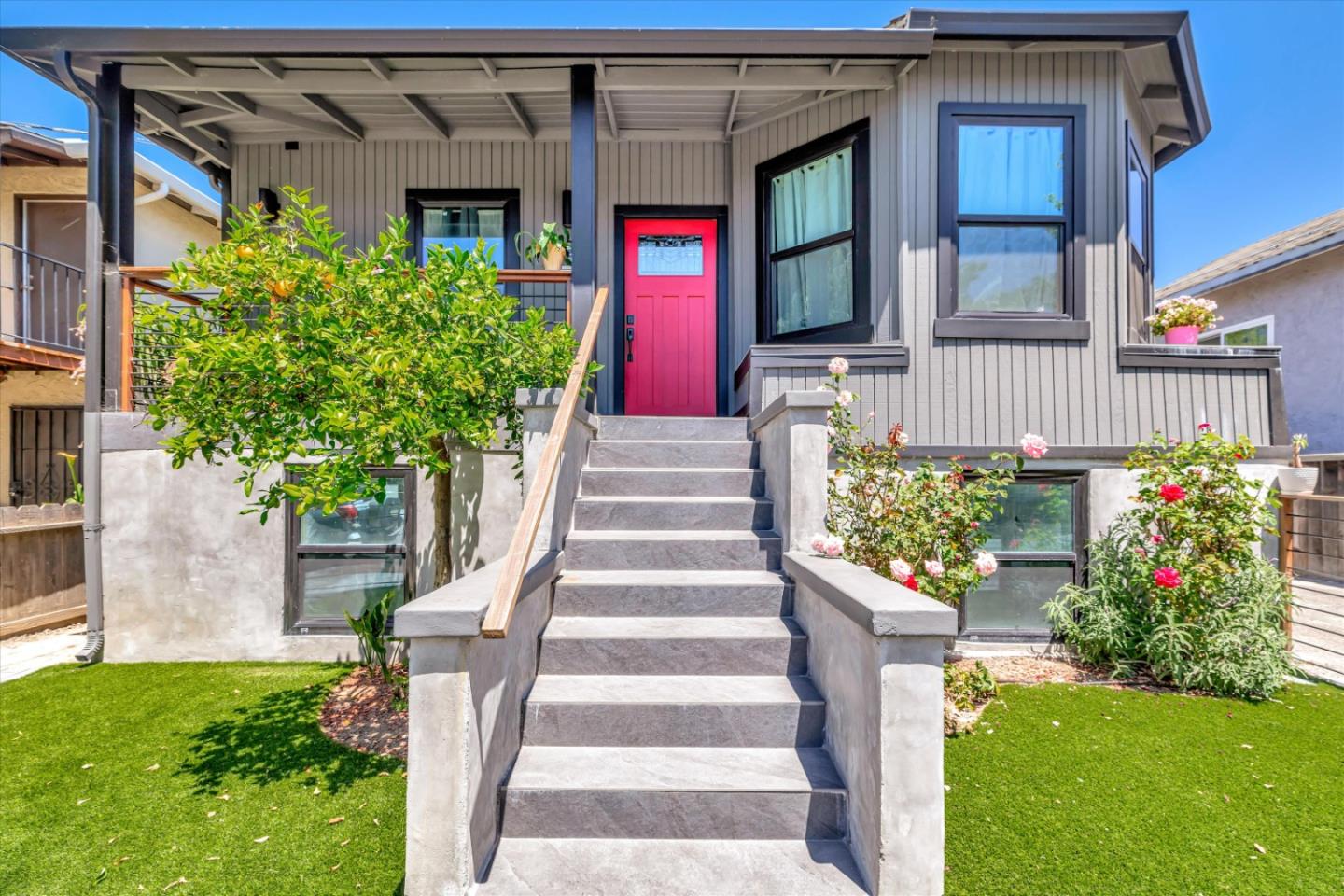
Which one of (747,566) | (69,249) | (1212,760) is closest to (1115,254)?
(1212,760)

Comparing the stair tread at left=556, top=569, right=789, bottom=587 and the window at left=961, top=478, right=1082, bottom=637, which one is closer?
A: the stair tread at left=556, top=569, right=789, bottom=587

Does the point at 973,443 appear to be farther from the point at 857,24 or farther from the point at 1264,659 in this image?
the point at 857,24

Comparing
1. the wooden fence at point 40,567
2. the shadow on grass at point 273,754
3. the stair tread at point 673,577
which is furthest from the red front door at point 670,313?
the wooden fence at point 40,567

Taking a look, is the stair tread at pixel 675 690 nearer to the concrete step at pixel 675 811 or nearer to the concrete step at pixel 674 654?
the concrete step at pixel 674 654

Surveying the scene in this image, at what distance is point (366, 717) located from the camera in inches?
138

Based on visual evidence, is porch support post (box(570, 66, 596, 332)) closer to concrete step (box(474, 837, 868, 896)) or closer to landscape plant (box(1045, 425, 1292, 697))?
concrete step (box(474, 837, 868, 896))

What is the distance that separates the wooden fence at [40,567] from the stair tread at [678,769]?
5636 millimetres

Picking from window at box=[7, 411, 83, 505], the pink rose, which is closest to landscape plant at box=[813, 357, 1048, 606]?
the pink rose

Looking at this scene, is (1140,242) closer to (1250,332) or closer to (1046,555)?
(1046,555)

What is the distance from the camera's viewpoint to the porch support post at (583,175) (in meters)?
4.41

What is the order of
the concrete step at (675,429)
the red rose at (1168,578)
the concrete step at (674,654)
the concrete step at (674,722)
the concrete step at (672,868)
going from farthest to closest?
the concrete step at (675,429)
the red rose at (1168,578)
the concrete step at (674,654)
the concrete step at (674,722)
the concrete step at (672,868)

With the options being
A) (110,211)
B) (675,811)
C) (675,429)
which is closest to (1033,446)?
(675,429)

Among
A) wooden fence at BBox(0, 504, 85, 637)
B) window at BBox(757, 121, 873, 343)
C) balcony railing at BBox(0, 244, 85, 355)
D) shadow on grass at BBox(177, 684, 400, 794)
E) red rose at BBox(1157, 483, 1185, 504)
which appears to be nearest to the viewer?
shadow on grass at BBox(177, 684, 400, 794)

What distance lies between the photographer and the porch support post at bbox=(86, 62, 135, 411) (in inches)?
172
